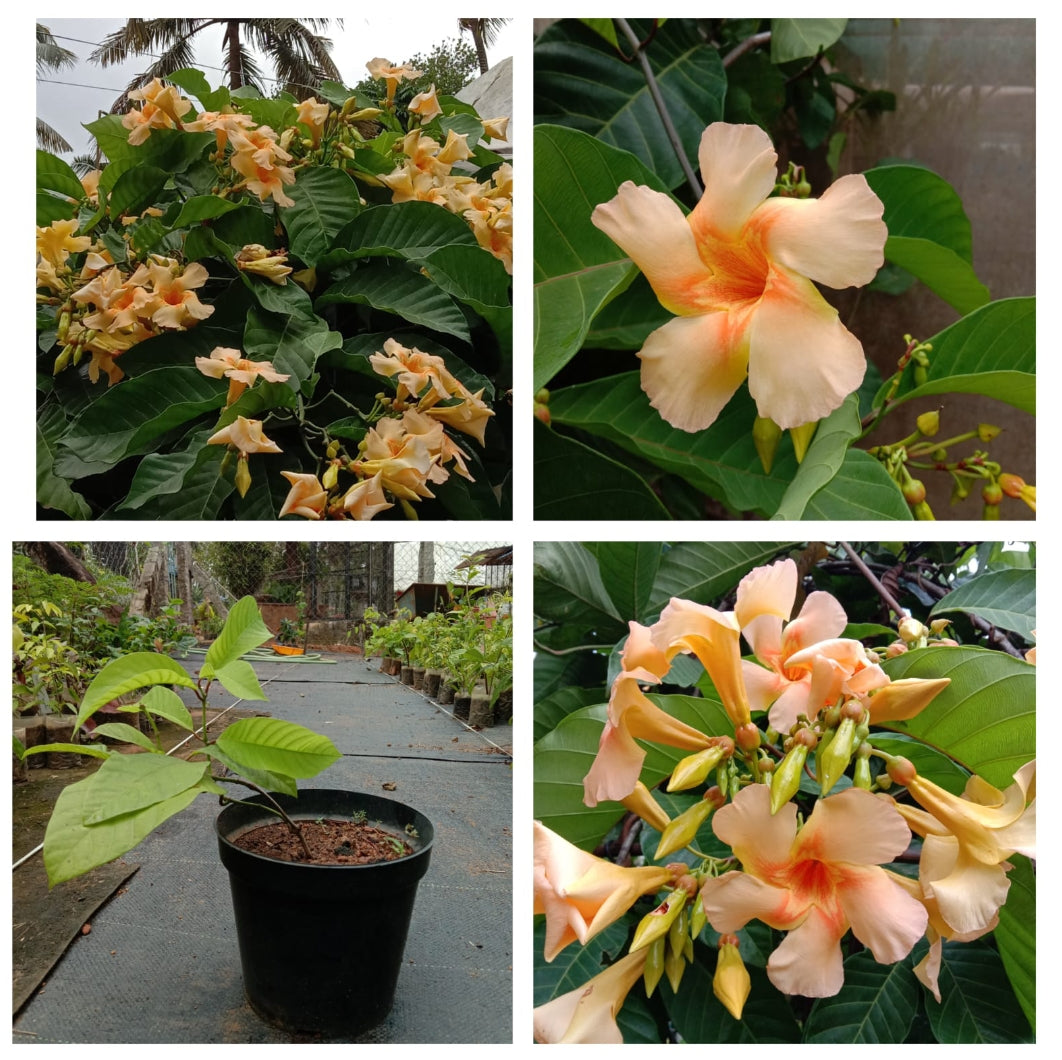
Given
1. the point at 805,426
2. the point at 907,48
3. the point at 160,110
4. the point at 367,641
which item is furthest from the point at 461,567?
the point at 907,48

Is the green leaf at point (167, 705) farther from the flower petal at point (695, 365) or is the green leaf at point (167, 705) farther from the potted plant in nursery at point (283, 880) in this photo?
the flower petal at point (695, 365)

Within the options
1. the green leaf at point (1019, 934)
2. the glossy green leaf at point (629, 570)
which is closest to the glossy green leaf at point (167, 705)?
the glossy green leaf at point (629, 570)

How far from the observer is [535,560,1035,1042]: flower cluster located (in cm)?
37

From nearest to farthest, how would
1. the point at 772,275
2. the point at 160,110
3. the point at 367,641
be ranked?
the point at 772,275 < the point at 160,110 < the point at 367,641

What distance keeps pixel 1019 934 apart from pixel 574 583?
319 mm

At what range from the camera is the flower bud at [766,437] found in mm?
416

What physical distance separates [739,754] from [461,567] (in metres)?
0.23

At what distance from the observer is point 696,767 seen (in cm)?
39

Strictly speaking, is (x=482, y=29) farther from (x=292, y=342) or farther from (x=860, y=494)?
(x=860, y=494)

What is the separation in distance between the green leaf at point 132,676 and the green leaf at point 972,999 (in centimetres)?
53

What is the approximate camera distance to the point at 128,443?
1.57 ft

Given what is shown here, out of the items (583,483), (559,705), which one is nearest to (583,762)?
(559,705)

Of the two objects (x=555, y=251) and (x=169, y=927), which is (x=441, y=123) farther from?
(x=169, y=927)

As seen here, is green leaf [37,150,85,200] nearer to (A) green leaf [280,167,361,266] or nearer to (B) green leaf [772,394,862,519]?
(A) green leaf [280,167,361,266]
